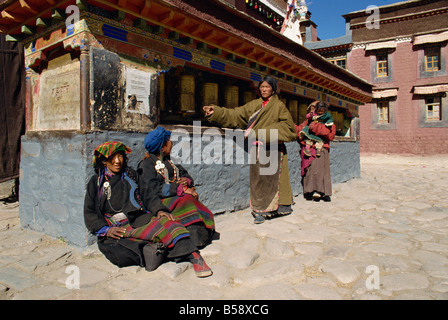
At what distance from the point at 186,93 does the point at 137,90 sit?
1236mm

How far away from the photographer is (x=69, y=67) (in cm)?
376

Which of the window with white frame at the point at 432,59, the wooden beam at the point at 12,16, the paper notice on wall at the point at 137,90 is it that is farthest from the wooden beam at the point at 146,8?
the window with white frame at the point at 432,59

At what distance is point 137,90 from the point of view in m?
3.85

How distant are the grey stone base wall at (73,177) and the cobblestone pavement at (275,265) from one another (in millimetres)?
230

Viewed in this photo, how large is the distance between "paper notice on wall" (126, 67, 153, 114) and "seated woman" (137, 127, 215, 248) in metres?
0.66

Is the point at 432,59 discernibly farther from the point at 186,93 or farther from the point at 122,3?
the point at 122,3

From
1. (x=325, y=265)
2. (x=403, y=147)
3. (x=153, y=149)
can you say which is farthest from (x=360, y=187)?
(x=403, y=147)

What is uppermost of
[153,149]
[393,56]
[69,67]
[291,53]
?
[393,56]

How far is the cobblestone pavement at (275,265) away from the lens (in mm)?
2418

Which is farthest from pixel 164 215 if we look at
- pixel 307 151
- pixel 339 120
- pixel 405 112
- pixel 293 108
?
pixel 405 112

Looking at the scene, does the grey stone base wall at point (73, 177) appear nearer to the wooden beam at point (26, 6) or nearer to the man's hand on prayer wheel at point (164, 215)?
the man's hand on prayer wheel at point (164, 215)

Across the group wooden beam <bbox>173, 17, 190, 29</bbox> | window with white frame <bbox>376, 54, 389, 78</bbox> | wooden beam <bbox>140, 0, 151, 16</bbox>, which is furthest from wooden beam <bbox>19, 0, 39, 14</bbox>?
window with white frame <bbox>376, 54, 389, 78</bbox>

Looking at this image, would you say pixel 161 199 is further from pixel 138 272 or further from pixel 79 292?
pixel 79 292

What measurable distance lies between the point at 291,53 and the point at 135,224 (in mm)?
4858
